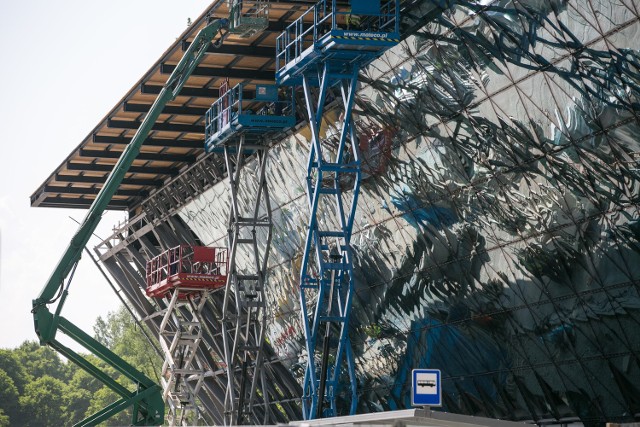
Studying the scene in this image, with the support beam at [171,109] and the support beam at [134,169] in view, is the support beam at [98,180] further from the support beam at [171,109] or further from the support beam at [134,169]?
the support beam at [171,109]

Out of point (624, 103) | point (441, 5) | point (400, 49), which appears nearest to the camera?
point (624, 103)

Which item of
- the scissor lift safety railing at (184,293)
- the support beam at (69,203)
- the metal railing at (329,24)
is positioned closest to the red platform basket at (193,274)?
the scissor lift safety railing at (184,293)

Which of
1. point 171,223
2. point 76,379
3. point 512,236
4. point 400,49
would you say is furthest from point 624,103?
point 76,379

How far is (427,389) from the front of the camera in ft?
57.8

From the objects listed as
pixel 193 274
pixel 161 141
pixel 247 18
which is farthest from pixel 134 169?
pixel 247 18

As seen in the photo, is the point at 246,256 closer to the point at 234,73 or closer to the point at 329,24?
the point at 234,73

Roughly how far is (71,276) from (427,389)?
2070 cm

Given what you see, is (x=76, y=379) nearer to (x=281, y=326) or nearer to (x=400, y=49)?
(x=281, y=326)

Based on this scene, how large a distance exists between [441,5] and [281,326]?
2053 cm

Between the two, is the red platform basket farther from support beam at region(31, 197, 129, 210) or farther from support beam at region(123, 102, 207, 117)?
support beam at region(31, 197, 129, 210)

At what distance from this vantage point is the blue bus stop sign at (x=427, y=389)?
17500 millimetres

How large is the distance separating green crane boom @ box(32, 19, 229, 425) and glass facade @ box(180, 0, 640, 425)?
541cm

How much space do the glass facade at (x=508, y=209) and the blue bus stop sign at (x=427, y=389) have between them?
10.9 m

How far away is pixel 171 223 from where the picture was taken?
56031 millimetres
